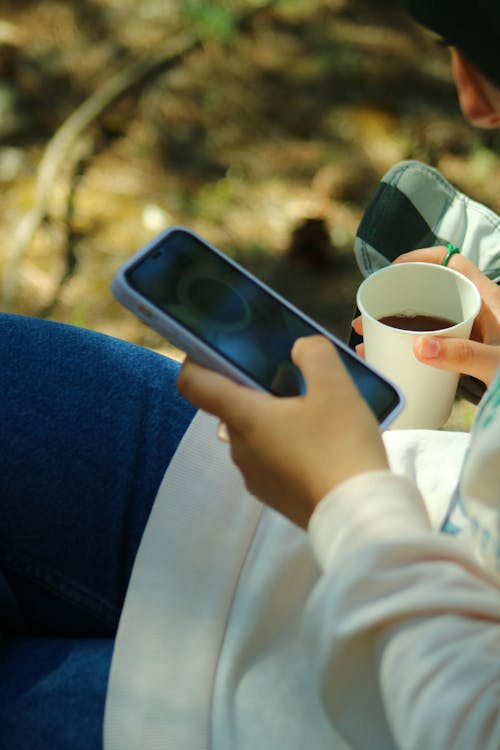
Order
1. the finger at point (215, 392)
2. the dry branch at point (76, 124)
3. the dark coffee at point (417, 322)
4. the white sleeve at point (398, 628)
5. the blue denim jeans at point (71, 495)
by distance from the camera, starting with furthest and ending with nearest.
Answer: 1. the dry branch at point (76, 124)
2. the dark coffee at point (417, 322)
3. the blue denim jeans at point (71, 495)
4. the finger at point (215, 392)
5. the white sleeve at point (398, 628)

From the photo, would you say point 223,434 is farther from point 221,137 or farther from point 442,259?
point 221,137

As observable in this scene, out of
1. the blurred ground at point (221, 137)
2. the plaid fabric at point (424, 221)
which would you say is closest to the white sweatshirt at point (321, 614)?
the plaid fabric at point (424, 221)

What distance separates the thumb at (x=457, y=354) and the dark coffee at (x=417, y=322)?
0.08 m

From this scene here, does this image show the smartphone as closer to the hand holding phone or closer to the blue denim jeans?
the hand holding phone

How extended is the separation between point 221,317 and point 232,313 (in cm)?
2

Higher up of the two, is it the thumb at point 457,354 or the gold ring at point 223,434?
the gold ring at point 223,434

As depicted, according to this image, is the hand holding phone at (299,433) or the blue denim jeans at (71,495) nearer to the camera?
the hand holding phone at (299,433)

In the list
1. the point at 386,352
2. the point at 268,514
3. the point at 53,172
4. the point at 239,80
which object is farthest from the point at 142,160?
the point at 268,514

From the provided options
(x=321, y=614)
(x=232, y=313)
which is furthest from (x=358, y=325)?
(x=321, y=614)

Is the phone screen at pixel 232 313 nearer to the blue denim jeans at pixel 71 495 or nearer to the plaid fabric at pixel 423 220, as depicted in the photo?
the blue denim jeans at pixel 71 495

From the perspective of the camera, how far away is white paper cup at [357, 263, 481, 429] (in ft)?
3.07

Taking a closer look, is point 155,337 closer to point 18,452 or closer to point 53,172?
point 53,172

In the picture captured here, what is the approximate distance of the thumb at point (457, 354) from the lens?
0.90 metres

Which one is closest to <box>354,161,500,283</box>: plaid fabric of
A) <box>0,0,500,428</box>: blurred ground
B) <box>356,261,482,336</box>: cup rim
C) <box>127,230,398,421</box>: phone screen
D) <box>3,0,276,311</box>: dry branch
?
<box>356,261,482,336</box>: cup rim
